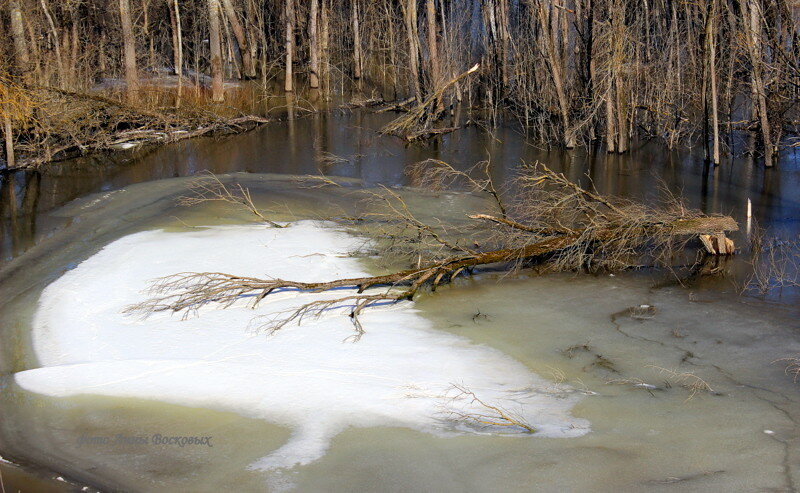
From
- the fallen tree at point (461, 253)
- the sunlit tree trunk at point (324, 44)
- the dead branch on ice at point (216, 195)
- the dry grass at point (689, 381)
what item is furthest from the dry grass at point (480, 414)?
the sunlit tree trunk at point (324, 44)

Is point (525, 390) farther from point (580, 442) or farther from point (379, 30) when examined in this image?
point (379, 30)

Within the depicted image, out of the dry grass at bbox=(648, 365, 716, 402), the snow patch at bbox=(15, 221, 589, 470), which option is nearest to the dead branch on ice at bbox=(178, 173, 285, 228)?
the snow patch at bbox=(15, 221, 589, 470)

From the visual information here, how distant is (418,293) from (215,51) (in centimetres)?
1977

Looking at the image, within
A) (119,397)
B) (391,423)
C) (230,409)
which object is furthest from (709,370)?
(119,397)

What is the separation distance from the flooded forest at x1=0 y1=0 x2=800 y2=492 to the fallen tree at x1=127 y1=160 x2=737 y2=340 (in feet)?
0.20

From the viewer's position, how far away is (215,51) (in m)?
27.9

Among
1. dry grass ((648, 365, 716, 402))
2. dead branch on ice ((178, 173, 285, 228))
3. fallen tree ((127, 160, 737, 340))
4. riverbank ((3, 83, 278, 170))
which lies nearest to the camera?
dry grass ((648, 365, 716, 402))

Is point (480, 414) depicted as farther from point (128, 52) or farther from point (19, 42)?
point (128, 52)

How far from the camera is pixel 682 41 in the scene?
25516 mm

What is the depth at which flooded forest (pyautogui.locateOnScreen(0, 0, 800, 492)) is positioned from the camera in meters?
7.00

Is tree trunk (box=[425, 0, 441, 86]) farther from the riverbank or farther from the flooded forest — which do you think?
the riverbank

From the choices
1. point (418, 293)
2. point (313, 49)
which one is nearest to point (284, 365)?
point (418, 293)

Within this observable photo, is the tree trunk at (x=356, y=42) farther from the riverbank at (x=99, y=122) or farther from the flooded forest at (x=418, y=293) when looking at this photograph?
the flooded forest at (x=418, y=293)

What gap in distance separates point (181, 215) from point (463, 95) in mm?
17433
